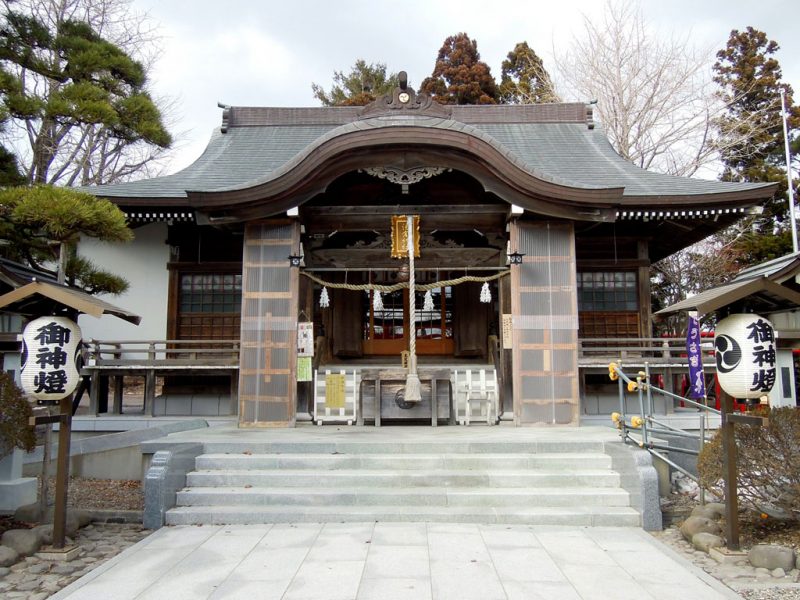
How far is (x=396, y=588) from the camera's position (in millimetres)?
4449

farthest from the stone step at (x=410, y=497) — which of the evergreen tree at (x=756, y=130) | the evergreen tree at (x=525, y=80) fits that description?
the evergreen tree at (x=525, y=80)

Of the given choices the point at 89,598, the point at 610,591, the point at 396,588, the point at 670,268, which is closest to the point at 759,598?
the point at 610,591

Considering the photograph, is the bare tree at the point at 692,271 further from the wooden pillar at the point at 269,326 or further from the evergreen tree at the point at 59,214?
the evergreen tree at the point at 59,214

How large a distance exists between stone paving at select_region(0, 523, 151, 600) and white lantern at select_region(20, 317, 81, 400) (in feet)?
4.86

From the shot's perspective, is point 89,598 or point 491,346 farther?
point 491,346

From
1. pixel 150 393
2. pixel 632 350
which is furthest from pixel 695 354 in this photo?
pixel 150 393

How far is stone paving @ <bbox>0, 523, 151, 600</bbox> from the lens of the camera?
15.2 ft

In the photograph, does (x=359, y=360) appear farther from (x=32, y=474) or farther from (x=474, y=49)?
(x=474, y=49)

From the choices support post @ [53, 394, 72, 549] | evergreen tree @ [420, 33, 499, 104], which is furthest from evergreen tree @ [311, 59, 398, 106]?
support post @ [53, 394, 72, 549]

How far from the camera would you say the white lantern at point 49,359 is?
561 cm

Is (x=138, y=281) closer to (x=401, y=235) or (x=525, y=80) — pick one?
(x=401, y=235)

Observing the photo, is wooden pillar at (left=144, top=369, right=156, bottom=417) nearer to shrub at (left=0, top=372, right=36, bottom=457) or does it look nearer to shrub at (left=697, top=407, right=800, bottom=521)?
shrub at (left=0, top=372, right=36, bottom=457)

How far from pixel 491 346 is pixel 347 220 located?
13.4ft

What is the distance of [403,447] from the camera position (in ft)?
24.3
